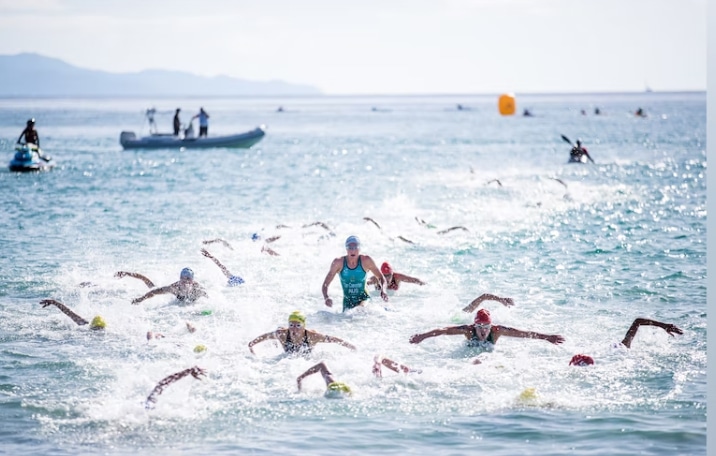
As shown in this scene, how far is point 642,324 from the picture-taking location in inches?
416

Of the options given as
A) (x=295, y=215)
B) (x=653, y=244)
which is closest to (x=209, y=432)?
(x=653, y=244)

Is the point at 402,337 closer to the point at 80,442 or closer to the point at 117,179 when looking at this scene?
the point at 80,442

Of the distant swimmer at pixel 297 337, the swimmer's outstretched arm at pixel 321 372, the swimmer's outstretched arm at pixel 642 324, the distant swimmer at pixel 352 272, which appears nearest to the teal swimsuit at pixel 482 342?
the swimmer's outstretched arm at pixel 642 324

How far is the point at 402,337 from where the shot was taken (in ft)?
38.4

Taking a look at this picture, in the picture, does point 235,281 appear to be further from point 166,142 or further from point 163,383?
point 166,142

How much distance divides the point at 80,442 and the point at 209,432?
1.15 m

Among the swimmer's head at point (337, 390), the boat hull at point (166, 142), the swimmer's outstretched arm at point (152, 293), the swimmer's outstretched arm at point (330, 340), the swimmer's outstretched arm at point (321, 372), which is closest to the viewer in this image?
the swimmer's head at point (337, 390)

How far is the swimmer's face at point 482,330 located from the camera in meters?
11.0

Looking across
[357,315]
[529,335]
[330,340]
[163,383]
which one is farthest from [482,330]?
[163,383]

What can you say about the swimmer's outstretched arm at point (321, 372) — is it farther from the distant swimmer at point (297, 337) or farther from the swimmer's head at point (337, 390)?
the distant swimmer at point (297, 337)

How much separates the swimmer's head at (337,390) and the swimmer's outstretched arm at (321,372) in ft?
0.25

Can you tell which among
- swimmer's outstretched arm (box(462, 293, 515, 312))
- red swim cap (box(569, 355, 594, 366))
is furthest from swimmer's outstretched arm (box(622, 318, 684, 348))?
swimmer's outstretched arm (box(462, 293, 515, 312))

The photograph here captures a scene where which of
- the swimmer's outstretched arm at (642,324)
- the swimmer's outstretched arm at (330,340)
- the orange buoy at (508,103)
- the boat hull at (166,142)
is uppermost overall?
the orange buoy at (508,103)

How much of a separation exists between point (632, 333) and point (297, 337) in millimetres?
4036
